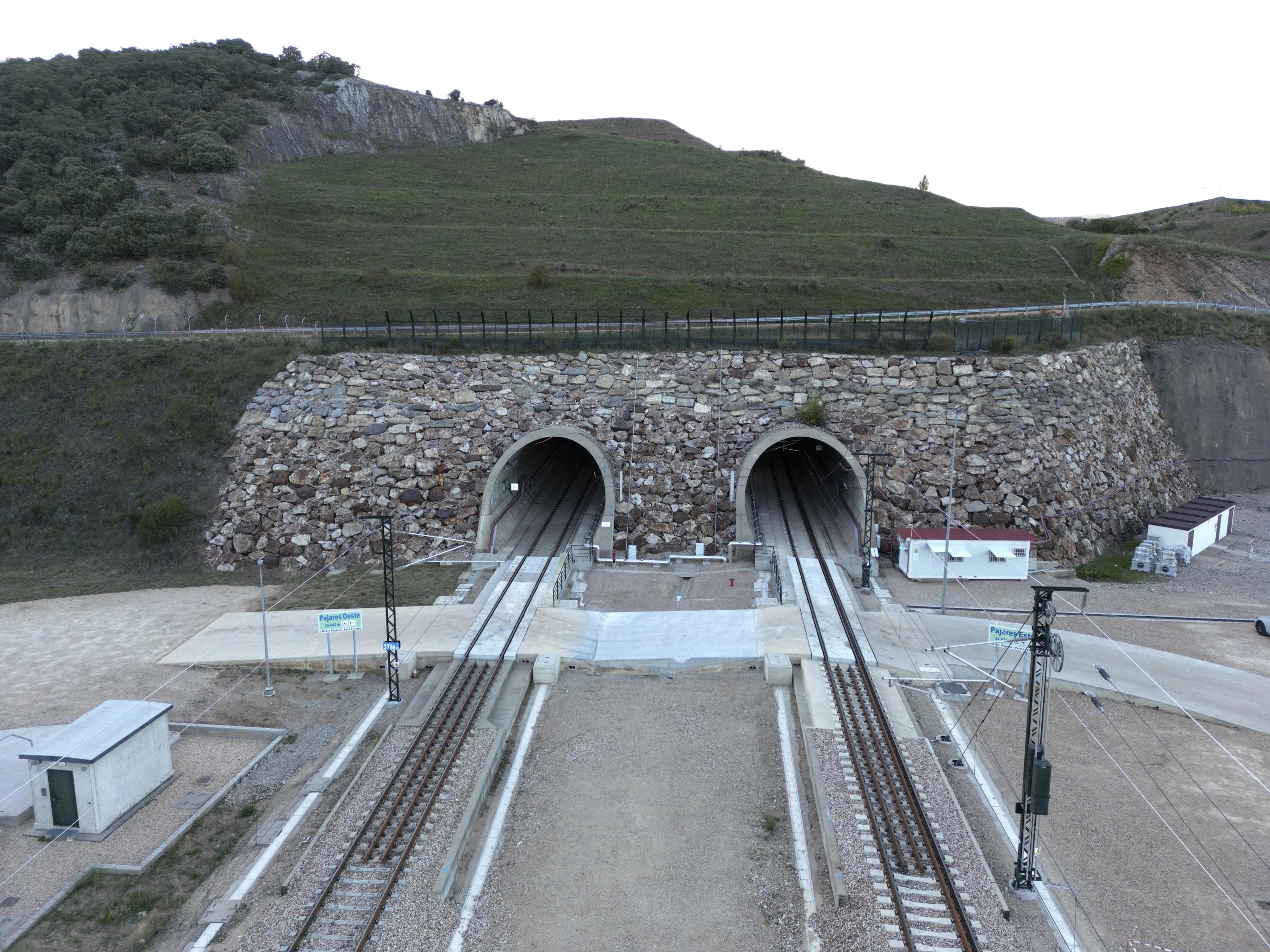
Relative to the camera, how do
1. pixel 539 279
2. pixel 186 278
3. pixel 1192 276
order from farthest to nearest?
1. pixel 1192 276
2. pixel 539 279
3. pixel 186 278

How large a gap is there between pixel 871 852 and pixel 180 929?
11689 mm

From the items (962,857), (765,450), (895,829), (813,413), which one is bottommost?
(962,857)

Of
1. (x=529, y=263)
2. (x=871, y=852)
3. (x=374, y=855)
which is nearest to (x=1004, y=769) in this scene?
(x=871, y=852)

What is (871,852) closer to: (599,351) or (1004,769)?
(1004,769)

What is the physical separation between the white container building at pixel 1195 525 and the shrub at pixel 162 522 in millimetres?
38666

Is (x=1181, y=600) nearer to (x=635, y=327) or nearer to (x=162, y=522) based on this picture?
(x=635, y=327)

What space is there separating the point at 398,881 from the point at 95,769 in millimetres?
6478

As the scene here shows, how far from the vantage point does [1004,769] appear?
682 inches

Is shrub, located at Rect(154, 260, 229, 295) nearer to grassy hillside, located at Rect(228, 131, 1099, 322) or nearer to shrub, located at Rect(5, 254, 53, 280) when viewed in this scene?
grassy hillside, located at Rect(228, 131, 1099, 322)

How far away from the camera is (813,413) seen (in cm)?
3272

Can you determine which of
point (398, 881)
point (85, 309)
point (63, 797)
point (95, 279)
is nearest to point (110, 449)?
point (85, 309)

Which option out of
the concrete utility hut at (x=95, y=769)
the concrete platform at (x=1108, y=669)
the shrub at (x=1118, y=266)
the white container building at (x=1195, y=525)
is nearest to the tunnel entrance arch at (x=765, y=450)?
the concrete platform at (x=1108, y=669)

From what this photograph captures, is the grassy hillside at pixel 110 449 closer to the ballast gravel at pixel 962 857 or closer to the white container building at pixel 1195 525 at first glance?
the ballast gravel at pixel 962 857

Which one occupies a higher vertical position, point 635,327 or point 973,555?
point 635,327
